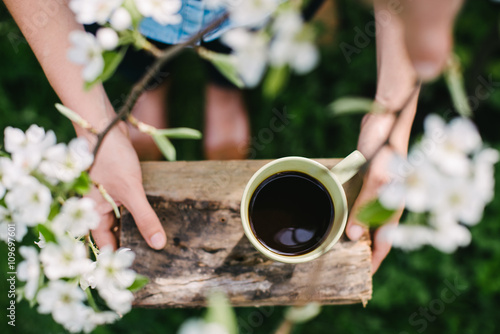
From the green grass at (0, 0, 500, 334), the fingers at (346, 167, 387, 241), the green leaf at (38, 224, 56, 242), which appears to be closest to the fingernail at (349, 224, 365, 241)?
the fingers at (346, 167, 387, 241)

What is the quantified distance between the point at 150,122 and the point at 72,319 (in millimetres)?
1282

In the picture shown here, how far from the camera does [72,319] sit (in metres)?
0.58

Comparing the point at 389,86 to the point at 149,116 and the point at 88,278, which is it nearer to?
the point at 88,278

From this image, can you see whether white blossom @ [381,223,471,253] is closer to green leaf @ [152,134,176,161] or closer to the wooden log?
green leaf @ [152,134,176,161]

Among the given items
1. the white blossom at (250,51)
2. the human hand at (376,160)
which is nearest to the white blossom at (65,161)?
the white blossom at (250,51)

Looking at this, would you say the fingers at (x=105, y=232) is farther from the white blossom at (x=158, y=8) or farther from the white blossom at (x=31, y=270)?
the white blossom at (x=158, y=8)

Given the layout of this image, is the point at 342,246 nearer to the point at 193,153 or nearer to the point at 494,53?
the point at 193,153

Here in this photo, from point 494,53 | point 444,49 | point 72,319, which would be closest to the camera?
point 444,49

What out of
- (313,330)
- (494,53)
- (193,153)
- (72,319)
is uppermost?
(72,319)

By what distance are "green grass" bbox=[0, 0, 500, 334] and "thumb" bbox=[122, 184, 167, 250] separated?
867 mm

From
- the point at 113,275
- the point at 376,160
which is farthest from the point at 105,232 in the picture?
the point at 376,160

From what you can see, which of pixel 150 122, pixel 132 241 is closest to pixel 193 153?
pixel 150 122

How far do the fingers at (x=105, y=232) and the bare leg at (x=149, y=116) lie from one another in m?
0.70

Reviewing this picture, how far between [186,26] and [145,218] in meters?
0.57
